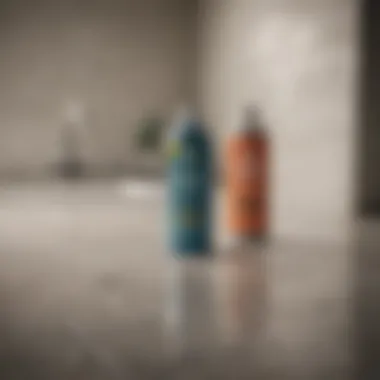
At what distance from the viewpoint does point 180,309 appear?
0.95 m

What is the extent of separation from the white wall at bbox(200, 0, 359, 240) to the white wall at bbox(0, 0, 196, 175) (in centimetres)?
153

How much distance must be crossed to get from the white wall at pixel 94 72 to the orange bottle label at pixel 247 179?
9.66 ft

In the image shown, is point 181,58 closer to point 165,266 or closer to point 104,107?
point 104,107

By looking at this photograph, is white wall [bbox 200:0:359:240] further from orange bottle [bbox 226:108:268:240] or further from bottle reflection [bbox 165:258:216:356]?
bottle reflection [bbox 165:258:216:356]

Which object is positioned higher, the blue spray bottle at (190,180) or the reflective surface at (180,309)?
the blue spray bottle at (190,180)

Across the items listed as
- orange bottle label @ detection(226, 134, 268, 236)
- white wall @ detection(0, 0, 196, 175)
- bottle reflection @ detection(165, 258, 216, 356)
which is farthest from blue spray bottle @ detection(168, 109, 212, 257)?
white wall @ detection(0, 0, 196, 175)

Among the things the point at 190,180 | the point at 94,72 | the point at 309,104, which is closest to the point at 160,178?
the point at 94,72

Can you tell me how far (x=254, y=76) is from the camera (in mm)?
2998

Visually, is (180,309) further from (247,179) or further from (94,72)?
(94,72)

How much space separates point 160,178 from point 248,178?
9.41ft

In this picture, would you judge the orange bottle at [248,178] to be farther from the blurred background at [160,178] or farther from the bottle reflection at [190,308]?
the bottle reflection at [190,308]

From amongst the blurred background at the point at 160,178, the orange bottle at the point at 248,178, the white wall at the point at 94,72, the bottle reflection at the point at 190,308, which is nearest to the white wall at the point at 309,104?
the blurred background at the point at 160,178

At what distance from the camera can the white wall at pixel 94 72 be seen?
445 cm

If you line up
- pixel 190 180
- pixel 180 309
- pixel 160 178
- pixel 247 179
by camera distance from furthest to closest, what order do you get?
pixel 160 178 < pixel 247 179 < pixel 190 180 < pixel 180 309
